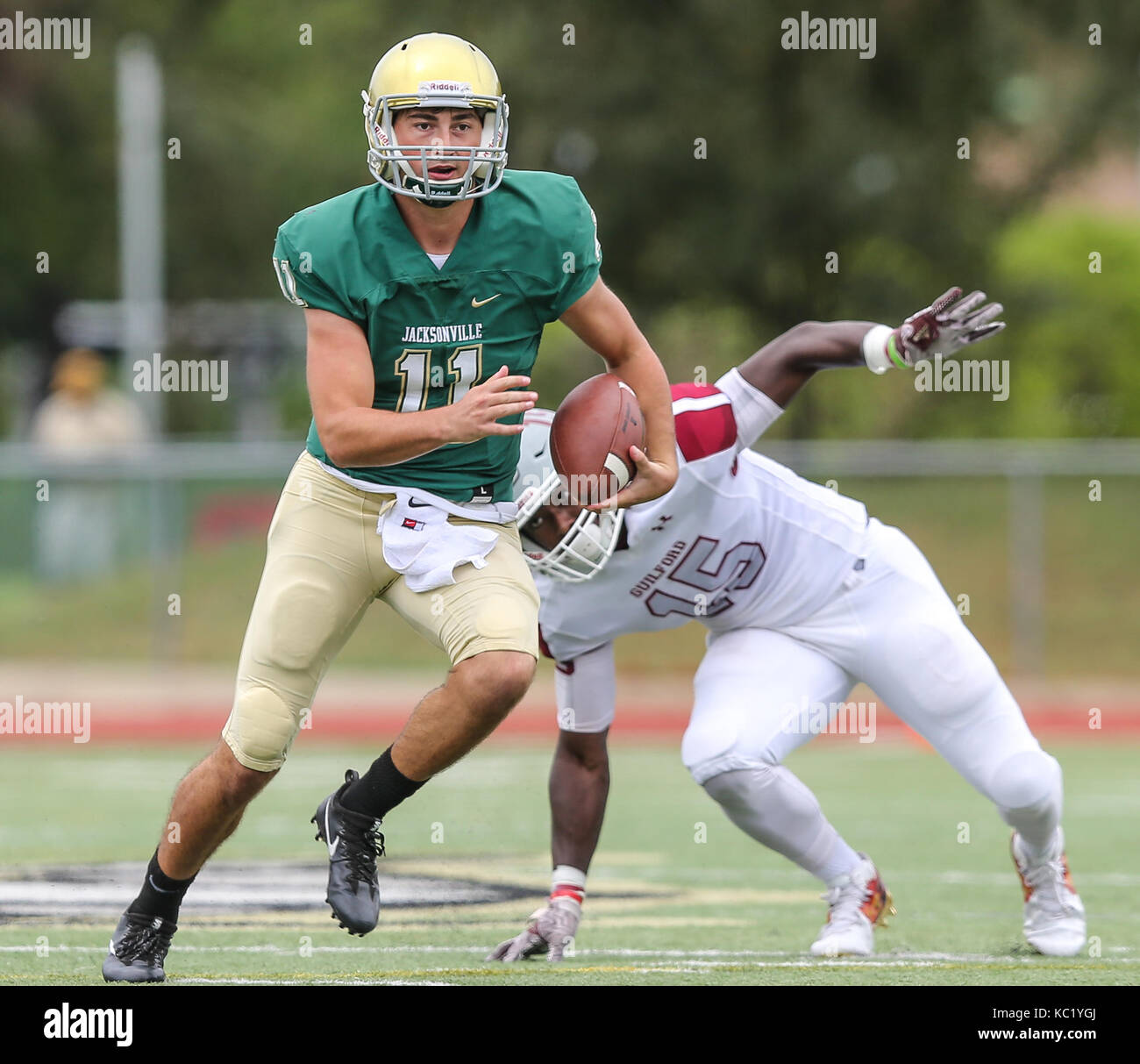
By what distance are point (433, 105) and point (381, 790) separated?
1.54 meters

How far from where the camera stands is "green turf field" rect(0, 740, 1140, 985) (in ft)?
15.8

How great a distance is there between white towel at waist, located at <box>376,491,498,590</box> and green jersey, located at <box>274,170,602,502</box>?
0.07m

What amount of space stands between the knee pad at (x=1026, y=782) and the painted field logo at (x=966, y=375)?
9.02m

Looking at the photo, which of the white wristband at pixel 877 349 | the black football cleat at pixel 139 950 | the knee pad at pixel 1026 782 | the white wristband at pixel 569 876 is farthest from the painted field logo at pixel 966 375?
the black football cleat at pixel 139 950

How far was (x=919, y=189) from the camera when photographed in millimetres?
14781

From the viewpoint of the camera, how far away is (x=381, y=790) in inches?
177

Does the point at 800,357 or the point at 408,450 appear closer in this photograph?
the point at 408,450

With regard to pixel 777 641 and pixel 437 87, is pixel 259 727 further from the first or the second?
pixel 777 641

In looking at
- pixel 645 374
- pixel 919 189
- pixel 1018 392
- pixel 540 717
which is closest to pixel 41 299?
pixel 1018 392

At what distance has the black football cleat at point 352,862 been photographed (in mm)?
4379

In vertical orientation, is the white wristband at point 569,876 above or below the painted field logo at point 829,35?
below

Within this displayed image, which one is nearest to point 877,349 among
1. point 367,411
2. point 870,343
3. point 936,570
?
point 870,343

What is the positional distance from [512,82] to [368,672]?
5.07m

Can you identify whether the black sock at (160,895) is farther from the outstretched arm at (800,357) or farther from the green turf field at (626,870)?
the outstretched arm at (800,357)
